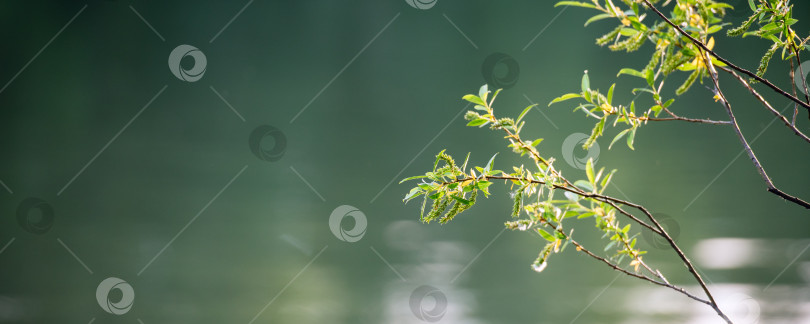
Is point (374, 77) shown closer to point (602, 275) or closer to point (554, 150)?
point (554, 150)

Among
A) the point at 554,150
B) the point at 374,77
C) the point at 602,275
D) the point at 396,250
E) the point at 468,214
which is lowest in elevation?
the point at 602,275

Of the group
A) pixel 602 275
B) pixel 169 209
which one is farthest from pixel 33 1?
pixel 602 275

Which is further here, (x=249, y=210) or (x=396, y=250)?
(x=249, y=210)

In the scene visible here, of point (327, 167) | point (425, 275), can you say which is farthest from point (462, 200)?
point (327, 167)

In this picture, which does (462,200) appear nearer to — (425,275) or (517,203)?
(517,203)

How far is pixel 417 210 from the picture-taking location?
2.28 metres

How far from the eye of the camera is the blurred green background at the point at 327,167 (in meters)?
2.07

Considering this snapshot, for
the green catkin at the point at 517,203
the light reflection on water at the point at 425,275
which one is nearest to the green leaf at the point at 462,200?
the green catkin at the point at 517,203

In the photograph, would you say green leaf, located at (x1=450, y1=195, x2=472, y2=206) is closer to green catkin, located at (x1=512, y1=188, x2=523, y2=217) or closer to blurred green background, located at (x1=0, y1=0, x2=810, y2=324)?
green catkin, located at (x1=512, y1=188, x2=523, y2=217)

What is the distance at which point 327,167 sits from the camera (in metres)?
2.37

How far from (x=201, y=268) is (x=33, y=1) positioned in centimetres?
165

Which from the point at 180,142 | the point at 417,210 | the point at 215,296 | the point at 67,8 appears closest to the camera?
the point at 215,296

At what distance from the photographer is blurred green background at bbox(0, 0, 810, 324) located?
207 centimetres

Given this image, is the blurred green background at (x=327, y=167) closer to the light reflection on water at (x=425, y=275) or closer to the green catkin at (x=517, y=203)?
the light reflection on water at (x=425, y=275)
